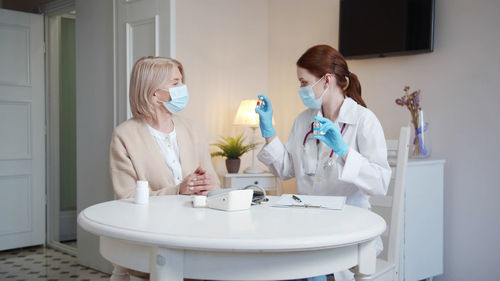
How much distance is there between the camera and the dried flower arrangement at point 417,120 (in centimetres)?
308

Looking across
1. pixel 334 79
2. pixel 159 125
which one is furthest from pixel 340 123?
pixel 159 125

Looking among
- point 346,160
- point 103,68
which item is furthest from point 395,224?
point 103,68

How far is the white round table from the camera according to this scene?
1.17 meters

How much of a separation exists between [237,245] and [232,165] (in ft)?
8.10

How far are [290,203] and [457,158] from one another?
5.78 ft

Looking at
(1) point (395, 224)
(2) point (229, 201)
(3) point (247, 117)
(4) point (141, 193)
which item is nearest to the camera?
(2) point (229, 201)

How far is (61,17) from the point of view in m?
4.98

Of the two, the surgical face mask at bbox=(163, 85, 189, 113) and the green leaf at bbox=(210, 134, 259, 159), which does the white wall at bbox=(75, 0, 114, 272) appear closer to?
the green leaf at bbox=(210, 134, 259, 159)

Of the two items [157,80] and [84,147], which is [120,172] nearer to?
[157,80]

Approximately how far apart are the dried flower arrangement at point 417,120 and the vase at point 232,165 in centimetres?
120

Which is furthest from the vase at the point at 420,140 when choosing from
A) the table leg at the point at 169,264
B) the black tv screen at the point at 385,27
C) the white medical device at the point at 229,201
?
the table leg at the point at 169,264

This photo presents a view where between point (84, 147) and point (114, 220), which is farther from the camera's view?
point (84, 147)

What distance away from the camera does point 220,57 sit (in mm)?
3861

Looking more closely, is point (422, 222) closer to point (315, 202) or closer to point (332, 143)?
point (332, 143)
